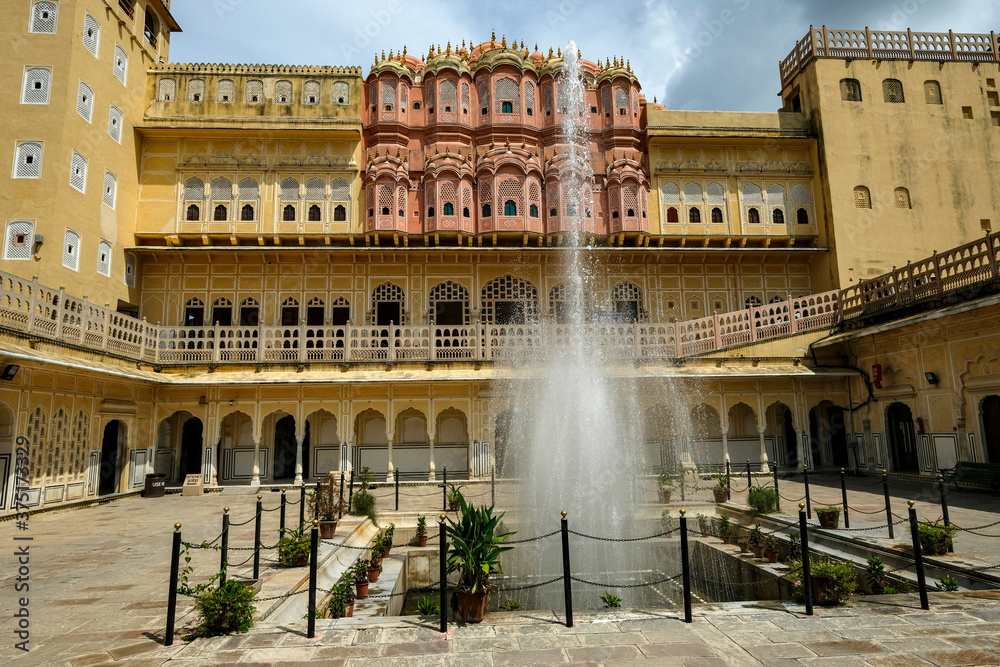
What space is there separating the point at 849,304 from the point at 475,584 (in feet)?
54.8

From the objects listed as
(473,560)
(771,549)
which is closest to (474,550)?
(473,560)

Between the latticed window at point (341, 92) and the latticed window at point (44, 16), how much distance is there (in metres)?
8.27

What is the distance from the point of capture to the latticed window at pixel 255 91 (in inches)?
891

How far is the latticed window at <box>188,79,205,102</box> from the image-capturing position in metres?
22.4

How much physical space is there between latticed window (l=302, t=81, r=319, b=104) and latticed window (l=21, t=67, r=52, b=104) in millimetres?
7552

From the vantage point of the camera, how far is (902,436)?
1783 cm

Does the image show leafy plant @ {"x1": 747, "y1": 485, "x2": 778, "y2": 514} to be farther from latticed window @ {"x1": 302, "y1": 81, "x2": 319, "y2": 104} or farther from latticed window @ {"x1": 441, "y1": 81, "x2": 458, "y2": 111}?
latticed window @ {"x1": 302, "y1": 81, "x2": 319, "y2": 104}

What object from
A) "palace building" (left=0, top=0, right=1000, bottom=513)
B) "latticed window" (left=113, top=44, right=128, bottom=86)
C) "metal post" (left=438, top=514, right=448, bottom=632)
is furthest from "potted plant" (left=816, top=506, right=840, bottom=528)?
"latticed window" (left=113, top=44, right=128, bottom=86)

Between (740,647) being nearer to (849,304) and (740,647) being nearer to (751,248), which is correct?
(849,304)

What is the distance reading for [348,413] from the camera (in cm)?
1855

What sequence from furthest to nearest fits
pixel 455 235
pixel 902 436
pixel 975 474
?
pixel 455 235 → pixel 902 436 → pixel 975 474

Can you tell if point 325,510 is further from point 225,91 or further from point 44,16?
point 225,91

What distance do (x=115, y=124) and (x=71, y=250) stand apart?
493cm

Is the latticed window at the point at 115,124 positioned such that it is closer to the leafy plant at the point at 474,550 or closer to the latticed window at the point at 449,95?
the latticed window at the point at 449,95
